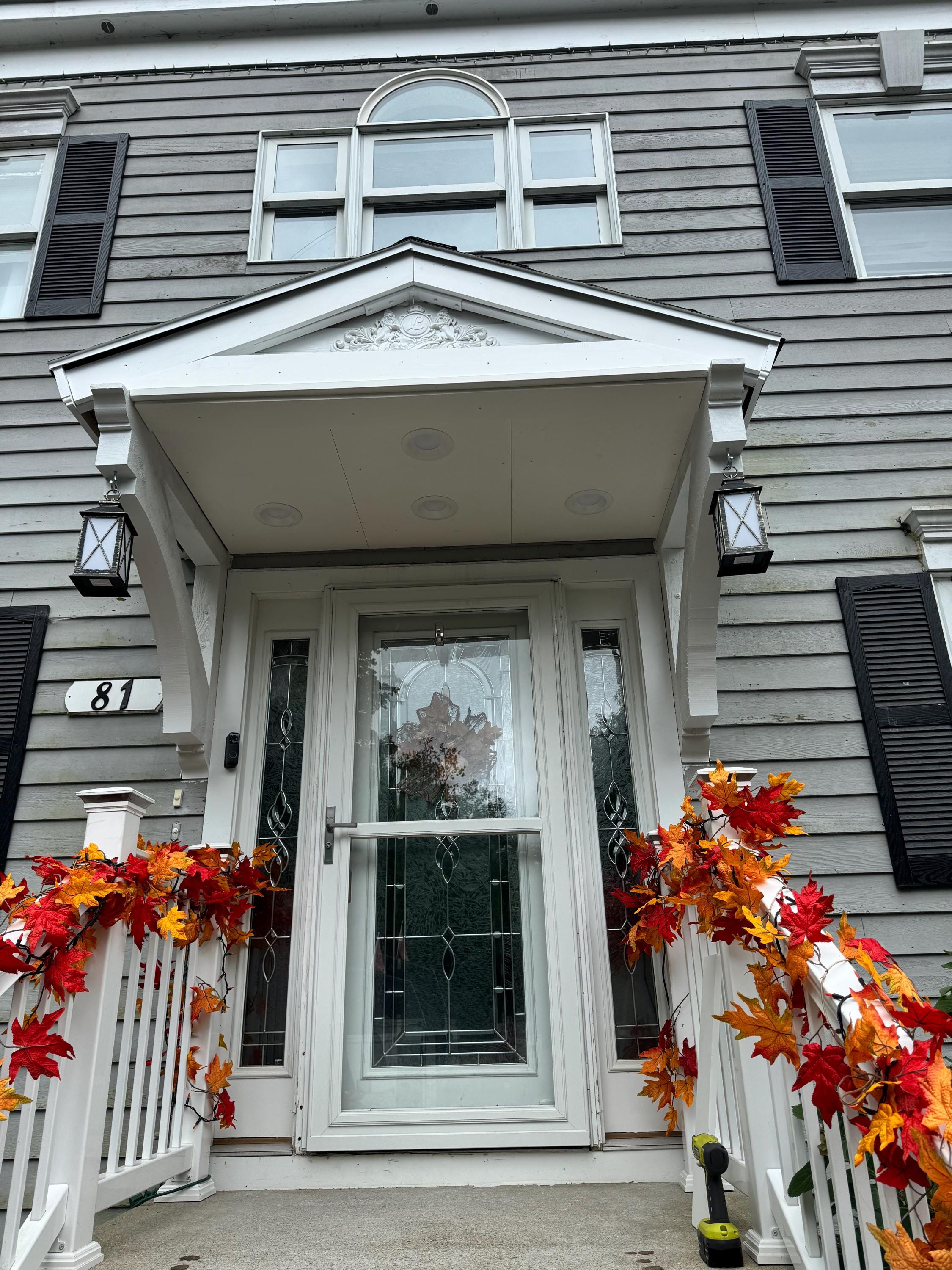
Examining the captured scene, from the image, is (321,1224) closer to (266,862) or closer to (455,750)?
(266,862)

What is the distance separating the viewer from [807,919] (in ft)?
5.32

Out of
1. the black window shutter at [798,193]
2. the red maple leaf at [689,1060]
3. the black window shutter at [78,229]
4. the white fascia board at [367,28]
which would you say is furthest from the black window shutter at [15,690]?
the black window shutter at [798,193]

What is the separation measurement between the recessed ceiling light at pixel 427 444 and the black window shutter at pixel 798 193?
1961mm

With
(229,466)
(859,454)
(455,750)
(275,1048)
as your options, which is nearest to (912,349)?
(859,454)

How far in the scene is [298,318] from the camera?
2.63 meters

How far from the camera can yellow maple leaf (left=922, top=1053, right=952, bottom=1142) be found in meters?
1.19

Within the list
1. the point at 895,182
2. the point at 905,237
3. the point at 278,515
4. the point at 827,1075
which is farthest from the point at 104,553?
the point at 895,182

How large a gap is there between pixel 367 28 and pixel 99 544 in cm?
345

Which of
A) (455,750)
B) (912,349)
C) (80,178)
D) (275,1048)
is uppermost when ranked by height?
(80,178)

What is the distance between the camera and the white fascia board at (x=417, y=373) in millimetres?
2512

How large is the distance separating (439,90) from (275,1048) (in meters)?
4.28

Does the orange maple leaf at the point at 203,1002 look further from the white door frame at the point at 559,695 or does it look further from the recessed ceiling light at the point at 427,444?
the recessed ceiling light at the point at 427,444

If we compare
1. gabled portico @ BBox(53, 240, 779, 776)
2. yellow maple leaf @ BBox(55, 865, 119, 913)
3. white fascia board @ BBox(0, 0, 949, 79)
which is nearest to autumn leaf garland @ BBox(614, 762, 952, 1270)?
gabled portico @ BBox(53, 240, 779, 776)

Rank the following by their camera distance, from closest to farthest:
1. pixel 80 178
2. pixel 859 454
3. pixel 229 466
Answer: pixel 229 466 < pixel 859 454 < pixel 80 178
